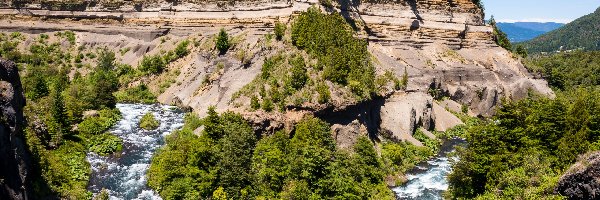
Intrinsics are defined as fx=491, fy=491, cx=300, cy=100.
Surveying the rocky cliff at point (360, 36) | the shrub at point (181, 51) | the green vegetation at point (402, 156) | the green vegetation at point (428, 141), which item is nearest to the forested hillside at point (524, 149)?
the green vegetation at point (402, 156)

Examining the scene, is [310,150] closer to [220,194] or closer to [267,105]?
[220,194]

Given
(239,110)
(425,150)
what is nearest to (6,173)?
Result: (239,110)

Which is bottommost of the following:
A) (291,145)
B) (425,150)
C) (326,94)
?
(425,150)

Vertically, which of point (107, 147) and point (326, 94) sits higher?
point (326, 94)

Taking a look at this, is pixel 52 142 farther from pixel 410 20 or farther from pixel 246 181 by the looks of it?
pixel 410 20

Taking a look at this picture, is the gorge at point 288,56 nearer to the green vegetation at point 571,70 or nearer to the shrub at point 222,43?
the shrub at point 222,43

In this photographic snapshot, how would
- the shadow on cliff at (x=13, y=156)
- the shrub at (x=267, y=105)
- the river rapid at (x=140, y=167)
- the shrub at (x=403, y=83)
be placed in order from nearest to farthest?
the shadow on cliff at (x=13, y=156), the river rapid at (x=140, y=167), the shrub at (x=267, y=105), the shrub at (x=403, y=83)

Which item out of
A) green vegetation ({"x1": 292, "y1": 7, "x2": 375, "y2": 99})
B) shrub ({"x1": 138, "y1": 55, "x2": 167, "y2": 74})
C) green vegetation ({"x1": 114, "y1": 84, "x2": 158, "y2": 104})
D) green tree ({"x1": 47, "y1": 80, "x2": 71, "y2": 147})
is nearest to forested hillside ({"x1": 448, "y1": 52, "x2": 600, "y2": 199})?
green vegetation ({"x1": 292, "y1": 7, "x2": 375, "y2": 99})
